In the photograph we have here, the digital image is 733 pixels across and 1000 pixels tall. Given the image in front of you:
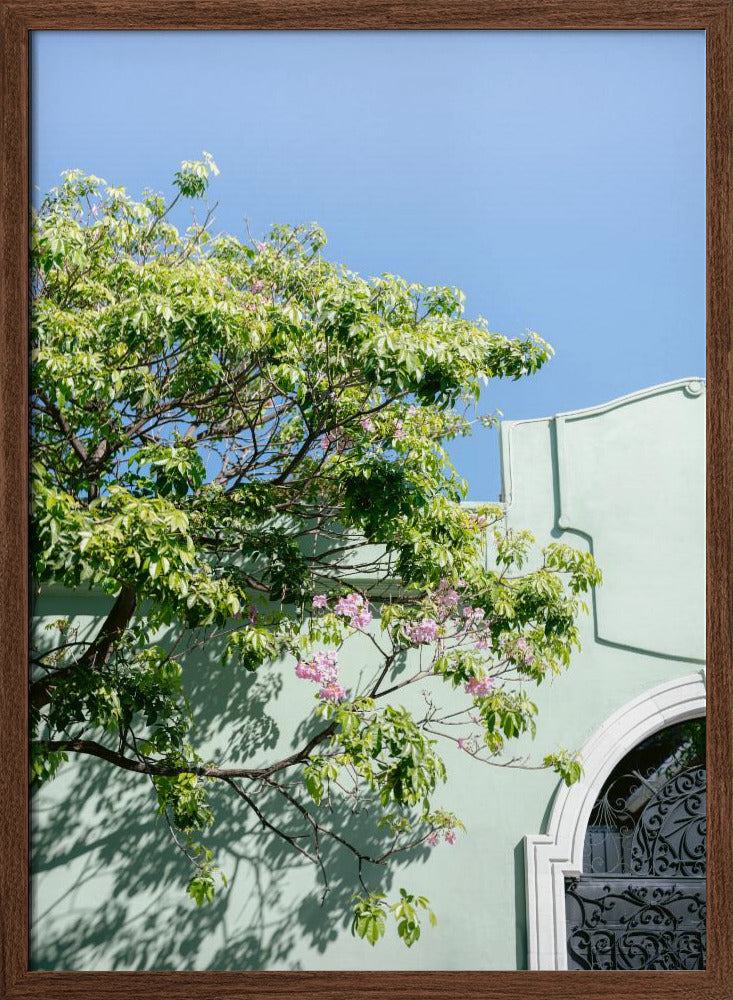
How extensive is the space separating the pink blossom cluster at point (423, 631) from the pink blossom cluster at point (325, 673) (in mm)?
188

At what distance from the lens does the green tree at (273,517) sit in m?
1.89

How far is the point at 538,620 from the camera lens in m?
2.09

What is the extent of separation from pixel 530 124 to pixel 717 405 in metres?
0.67

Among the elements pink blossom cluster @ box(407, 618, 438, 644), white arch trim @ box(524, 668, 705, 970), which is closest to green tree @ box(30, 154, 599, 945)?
pink blossom cluster @ box(407, 618, 438, 644)

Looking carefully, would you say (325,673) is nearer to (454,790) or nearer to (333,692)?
(333,692)

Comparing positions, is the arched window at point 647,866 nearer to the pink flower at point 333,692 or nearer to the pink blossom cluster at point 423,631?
the pink blossom cluster at point 423,631

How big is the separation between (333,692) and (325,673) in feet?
0.14

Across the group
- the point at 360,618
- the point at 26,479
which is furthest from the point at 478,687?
the point at 26,479

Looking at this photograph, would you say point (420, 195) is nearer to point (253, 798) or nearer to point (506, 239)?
point (506, 239)

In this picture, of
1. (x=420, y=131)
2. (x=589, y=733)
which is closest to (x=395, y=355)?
(x=420, y=131)

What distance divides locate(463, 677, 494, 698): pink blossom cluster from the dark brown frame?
49 centimetres

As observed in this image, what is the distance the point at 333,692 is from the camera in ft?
6.74

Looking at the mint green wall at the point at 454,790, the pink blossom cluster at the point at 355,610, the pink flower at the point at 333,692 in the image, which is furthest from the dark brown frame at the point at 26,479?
the pink blossom cluster at the point at 355,610

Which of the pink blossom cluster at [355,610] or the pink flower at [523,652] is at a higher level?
the pink blossom cluster at [355,610]
